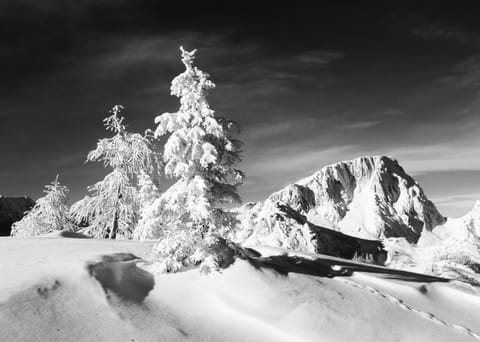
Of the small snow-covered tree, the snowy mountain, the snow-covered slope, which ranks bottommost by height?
the snow-covered slope

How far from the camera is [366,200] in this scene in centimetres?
14088

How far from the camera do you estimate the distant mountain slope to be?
127m

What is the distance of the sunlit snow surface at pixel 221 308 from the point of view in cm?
806

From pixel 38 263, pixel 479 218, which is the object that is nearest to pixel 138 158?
pixel 38 263

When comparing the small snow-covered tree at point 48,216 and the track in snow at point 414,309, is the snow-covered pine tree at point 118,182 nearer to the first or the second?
the small snow-covered tree at point 48,216

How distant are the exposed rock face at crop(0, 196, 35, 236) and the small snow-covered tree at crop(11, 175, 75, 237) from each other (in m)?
78.4

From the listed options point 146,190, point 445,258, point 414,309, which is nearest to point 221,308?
point 414,309

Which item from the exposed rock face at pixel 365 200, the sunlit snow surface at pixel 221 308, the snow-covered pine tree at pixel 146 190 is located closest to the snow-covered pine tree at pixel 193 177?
the sunlit snow surface at pixel 221 308

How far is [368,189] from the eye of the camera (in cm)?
14788

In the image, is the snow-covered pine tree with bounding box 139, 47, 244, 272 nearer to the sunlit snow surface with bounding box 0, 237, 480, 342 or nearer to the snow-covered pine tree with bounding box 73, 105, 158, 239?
the sunlit snow surface with bounding box 0, 237, 480, 342

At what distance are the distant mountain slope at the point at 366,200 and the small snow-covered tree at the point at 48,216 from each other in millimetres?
94266

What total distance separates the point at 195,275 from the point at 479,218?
83.9 metres

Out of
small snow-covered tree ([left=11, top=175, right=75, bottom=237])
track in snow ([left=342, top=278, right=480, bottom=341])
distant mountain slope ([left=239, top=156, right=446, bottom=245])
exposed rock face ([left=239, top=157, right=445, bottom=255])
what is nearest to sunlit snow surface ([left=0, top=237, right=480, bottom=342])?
track in snow ([left=342, top=278, right=480, bottom=341])

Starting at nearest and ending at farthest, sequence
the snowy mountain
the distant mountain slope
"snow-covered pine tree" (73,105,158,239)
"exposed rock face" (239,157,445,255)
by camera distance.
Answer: "snow-covered pine tree" (73,105,158,239), the snowy mountain, "exposed rock face" (239,157,445,255), the distant mountain slope
